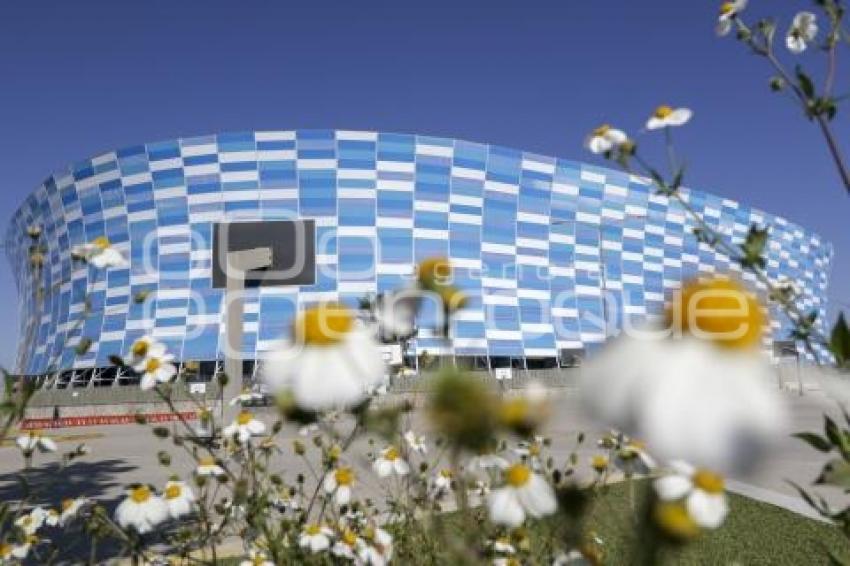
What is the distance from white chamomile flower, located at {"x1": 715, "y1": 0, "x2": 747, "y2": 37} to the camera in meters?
2.17

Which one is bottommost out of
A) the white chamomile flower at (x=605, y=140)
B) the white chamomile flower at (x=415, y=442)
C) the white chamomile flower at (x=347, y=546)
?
the white chamomile flower at (x=347, y=546)

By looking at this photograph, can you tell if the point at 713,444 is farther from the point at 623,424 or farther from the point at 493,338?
the point at 493,338

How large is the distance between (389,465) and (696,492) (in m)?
1.75

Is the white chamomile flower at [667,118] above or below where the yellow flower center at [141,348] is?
above

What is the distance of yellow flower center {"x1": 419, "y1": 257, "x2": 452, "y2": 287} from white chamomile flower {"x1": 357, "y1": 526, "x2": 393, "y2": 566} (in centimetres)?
112

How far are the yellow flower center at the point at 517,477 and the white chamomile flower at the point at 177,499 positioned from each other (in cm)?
121

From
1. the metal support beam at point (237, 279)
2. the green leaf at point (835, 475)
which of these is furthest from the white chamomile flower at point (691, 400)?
the metal support beam at point (237, 279)

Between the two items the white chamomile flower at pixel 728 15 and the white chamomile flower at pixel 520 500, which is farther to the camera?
the white chamomile flower at pixel 728 15

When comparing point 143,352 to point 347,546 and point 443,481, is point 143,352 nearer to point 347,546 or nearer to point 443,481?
point 347,546

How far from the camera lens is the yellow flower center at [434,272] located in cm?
78

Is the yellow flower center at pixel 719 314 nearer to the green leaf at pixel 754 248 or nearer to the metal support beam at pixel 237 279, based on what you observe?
the green leaf at pixel 754 248

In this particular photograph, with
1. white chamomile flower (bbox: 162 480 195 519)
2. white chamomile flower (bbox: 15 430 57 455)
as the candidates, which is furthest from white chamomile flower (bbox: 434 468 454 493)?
white chamomile flower (bbox: 15 430 57 455)

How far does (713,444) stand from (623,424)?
0.21ft

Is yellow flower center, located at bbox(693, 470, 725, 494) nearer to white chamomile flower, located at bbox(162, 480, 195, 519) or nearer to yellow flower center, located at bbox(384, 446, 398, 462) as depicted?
white chamomile flower, located at bbox(162, 480, 195, 519)
